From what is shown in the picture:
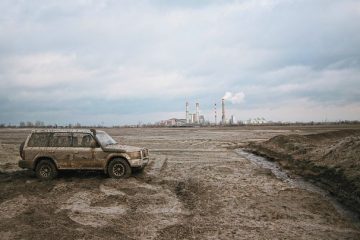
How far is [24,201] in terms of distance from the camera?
11883mm

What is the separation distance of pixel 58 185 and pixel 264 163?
1192 cm

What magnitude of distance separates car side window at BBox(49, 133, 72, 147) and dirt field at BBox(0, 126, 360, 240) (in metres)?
1.30

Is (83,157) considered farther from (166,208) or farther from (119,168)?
(166,208)

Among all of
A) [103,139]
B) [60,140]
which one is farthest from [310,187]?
[60,140]

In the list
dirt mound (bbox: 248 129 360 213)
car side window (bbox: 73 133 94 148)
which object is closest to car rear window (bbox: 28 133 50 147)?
car side window (bbox: 73 133 94 148)

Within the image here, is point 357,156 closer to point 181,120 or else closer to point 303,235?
point 303,235

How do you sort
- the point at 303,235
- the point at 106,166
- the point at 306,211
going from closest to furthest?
the point at 303,235, the point at 306,211, the point at 106,166

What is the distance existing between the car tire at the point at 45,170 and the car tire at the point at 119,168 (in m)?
2.12

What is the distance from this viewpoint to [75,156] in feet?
51.4

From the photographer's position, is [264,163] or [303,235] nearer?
[303,235]

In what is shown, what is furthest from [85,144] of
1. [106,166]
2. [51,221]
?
[51,221]

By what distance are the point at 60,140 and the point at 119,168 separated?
8.29ft

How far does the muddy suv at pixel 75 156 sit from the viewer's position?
618 inches

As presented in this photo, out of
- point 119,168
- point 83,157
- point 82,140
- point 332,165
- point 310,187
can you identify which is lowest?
point 310,187
